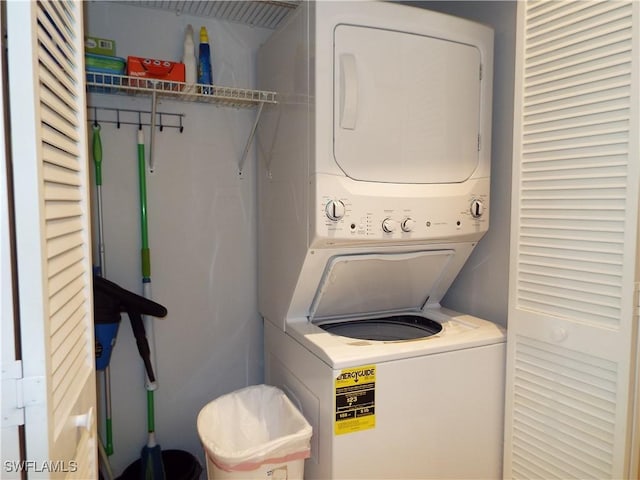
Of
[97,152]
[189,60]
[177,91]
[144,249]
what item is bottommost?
[144,249]

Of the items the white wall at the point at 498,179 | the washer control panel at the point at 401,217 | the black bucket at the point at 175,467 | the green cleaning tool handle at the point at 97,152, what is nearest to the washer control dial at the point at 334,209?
the washer control panel at the point at 401,217

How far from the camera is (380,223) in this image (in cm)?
199

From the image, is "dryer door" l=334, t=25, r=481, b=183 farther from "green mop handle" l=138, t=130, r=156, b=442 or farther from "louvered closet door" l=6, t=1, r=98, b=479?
"green mop handle" l=138, t=130, r=156, b=442

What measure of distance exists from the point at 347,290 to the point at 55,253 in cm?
145

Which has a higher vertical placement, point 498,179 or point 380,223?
point 498,179

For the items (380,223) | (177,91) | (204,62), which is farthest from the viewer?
(204,62)

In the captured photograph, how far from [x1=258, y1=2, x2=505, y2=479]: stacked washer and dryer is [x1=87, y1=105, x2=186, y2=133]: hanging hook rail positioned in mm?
538

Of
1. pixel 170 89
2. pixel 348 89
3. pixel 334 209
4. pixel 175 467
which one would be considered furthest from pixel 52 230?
pixel 175 467

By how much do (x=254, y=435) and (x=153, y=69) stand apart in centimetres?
180

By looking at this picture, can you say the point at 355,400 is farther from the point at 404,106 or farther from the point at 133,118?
the point at 133,118

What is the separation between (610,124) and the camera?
5.32 feet

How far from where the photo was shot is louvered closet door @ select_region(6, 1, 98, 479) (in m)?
0.92

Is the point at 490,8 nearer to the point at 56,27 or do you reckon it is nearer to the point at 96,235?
the point at 56,27

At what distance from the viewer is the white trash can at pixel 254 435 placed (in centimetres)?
176
